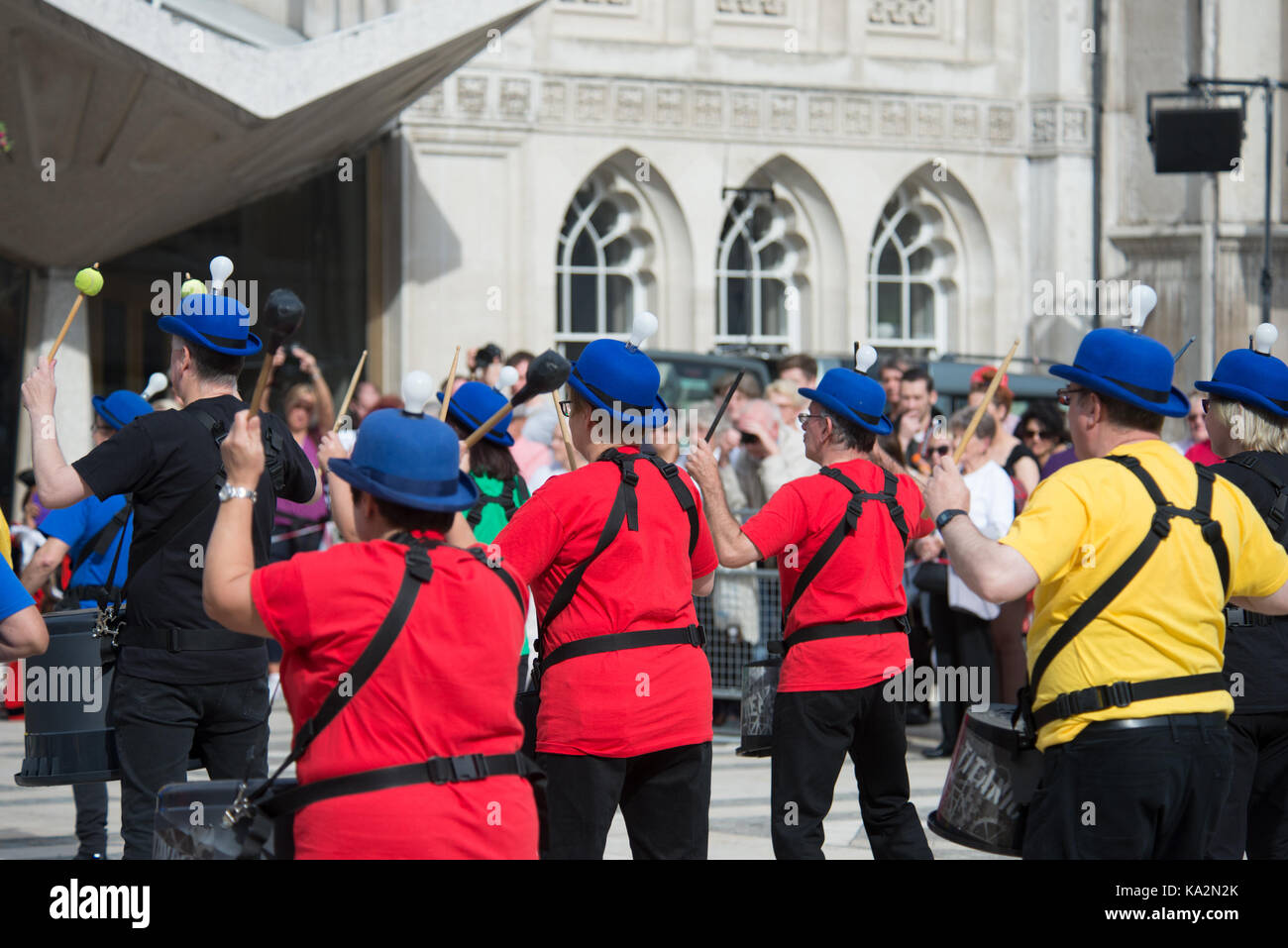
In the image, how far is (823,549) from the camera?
235 inches

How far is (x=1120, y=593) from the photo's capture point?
13.6 ft

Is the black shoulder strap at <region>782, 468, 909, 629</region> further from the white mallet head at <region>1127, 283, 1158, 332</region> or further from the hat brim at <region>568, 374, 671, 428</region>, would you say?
the white mallet head at <region>1127, 283, 1158, 332</region>

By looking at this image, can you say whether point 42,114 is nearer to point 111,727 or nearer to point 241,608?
point 111,727

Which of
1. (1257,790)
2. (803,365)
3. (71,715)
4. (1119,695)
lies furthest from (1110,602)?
(803,365)

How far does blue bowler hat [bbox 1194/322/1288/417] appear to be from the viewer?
552 centimetres

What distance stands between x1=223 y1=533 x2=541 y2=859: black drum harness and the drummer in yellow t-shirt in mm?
1213

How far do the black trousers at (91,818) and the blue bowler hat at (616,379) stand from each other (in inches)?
108

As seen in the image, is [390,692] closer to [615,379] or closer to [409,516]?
[409,516]

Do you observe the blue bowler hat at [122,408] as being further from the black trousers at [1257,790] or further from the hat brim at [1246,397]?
the black trousers at [1257,790]

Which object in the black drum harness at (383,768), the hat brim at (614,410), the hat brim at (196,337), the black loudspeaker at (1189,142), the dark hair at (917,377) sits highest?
the black loudspeaker at (1189,142)

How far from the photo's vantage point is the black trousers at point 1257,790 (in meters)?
5.38

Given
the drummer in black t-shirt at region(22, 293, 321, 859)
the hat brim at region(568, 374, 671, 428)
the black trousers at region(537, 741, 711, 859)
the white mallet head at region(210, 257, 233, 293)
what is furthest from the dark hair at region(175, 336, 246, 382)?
the black trousers at region(537, 741, 711, 859)

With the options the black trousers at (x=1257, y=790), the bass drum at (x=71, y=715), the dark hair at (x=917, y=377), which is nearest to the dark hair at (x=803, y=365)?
the dark hair at (x=917, y=377)

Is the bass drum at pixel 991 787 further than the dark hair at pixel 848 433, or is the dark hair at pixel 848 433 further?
the dark hair at pixel 848 433
